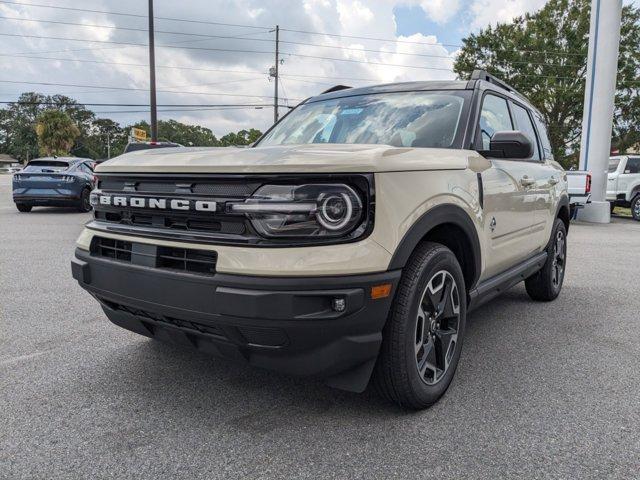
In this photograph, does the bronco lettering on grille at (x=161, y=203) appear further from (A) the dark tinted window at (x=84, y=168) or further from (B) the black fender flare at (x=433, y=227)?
(A) the dark tinted window at (x=84, y=168)

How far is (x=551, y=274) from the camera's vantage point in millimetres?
4852

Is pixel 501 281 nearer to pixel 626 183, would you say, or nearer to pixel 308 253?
pixel 308 253

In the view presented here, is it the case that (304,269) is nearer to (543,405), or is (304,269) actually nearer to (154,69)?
(543,405)

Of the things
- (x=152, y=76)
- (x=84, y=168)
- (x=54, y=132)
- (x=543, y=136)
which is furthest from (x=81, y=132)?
(x=543, y=136)

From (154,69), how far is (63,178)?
11235 millimetres

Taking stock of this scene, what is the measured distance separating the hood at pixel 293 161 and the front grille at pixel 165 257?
1.17 ft

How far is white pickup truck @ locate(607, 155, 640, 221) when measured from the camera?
15.9m

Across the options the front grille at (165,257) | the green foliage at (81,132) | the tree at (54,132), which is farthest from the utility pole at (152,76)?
the green foliage at (81,132)

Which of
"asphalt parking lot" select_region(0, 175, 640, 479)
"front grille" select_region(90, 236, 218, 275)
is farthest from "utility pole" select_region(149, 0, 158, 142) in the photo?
"front grille" select_region(90, 236, 218, 275)

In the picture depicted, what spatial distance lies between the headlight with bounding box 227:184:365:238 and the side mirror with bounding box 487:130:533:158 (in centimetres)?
134

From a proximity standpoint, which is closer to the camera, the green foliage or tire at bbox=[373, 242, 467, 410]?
tire at bbox=[373, 242, 467, 410]

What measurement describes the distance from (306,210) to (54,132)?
276ft

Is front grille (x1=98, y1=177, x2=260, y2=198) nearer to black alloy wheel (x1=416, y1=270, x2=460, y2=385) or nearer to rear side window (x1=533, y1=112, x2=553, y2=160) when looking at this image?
black alloy wheel (x1=416, y1=270, x2=460, y2=385)

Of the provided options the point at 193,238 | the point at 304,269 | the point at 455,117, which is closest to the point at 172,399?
the point at 193,238
